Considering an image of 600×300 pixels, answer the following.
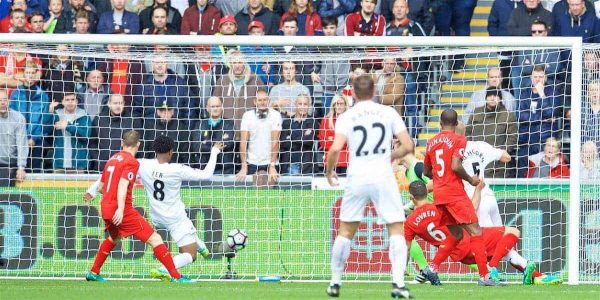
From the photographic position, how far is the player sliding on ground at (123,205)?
46.6 ft

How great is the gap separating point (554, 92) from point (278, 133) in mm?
3499

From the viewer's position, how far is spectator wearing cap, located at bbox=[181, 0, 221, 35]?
18906 mm

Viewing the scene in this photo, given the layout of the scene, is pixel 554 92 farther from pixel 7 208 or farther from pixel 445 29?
pixel 7 208

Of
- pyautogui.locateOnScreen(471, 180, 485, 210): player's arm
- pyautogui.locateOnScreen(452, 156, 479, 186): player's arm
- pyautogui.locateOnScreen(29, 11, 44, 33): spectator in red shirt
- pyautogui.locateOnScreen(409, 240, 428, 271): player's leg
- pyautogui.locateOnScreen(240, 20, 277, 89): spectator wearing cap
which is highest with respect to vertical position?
pyautogui.locateOnScreen(29, 11, 44, 33): spectator in red shirt

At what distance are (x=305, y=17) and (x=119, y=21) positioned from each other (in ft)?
8.95

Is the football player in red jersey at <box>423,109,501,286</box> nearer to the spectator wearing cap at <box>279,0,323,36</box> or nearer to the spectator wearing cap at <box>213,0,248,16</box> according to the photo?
the spectator wearing cap at <box>279,0,323,36</box>

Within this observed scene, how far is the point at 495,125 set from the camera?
16078mm

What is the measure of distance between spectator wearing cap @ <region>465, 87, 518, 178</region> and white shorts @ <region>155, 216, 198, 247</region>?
3774 millimetres

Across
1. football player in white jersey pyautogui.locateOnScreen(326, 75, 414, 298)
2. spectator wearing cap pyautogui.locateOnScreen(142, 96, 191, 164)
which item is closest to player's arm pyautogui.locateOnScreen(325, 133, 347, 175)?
football player in white jersey pyautogui.locateOnScreen(326, 75, 414, 298)

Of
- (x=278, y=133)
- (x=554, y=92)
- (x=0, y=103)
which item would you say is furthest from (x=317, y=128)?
(x=0, y=103)

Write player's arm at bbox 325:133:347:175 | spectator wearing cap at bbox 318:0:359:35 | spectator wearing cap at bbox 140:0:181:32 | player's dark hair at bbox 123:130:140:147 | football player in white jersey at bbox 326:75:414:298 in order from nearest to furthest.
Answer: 1. player's arm at bbox 325:133:347:175
2. football player in white jersey at bbox 326:75:414:298
3. player's dark hair at bbox 123:130:140:147
4. spectator wearing cap at bbox 140:0:181:32
5. spectator wearing cap at bbox 318:0:359:35

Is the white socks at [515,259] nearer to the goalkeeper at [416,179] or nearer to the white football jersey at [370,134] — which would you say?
the goalkeeper at [416,179]

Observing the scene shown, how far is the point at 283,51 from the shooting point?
658 inches

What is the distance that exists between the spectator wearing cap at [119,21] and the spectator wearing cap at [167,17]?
10cm
